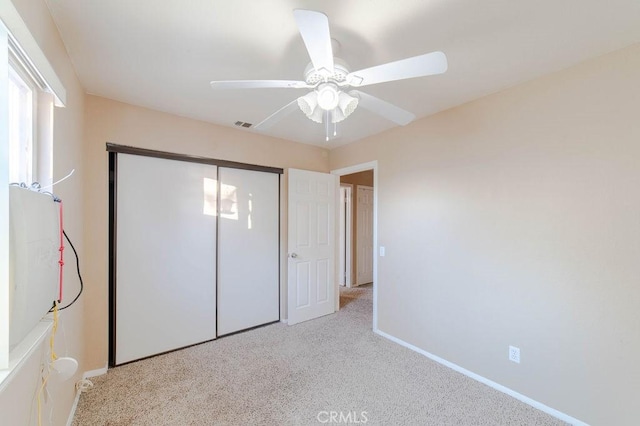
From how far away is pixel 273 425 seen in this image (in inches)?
68.9

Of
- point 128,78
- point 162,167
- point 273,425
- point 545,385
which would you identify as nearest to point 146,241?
point 162,167

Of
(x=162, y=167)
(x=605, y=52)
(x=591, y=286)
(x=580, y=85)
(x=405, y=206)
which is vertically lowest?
(x=591, y=286)

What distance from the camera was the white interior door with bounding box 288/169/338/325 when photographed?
3.49 meters

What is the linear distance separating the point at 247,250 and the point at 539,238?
111 inches

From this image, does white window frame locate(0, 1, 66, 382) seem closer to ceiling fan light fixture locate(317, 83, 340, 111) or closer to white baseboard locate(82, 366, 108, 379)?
ceiling fan light fixture locate(317, 83, 340, 111)

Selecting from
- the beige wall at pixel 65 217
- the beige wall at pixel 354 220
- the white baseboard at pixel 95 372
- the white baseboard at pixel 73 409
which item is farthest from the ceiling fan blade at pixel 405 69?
the beige wall at pixel 354 220

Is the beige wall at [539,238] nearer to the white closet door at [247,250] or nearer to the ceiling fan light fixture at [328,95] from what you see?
the ceiling fan light fixture at [328,95]

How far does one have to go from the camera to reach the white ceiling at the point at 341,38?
1.36 meters

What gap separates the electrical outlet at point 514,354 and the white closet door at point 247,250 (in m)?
2.49

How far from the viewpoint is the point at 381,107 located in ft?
5.48

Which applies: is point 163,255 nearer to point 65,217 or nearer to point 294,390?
point 65,217

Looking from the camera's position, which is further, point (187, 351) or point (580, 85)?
point (187, 351)

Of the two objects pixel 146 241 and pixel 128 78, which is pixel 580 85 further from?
pixel 146 241

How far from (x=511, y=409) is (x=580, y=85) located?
2308 millimetres
